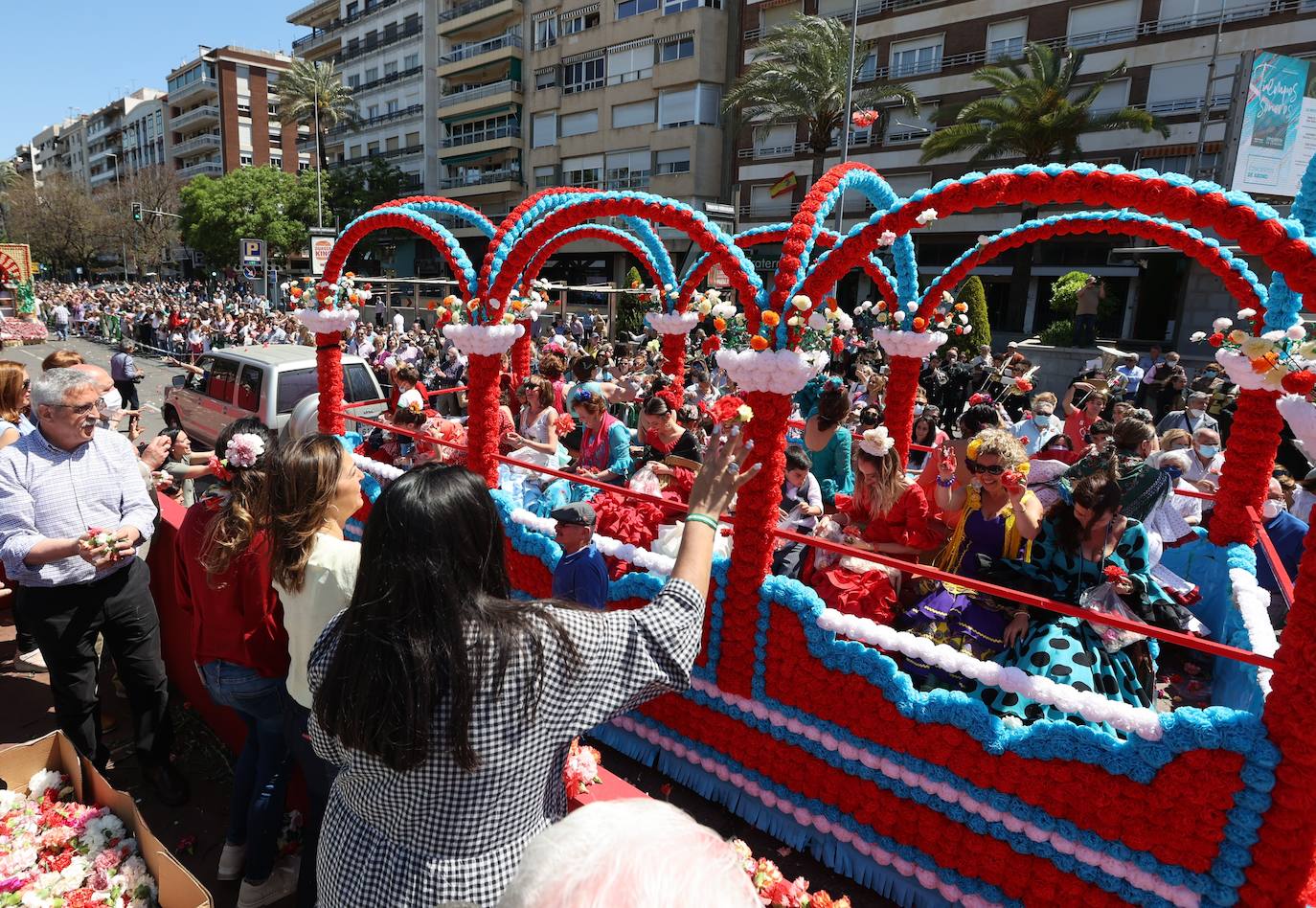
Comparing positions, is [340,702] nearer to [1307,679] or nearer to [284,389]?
[1307,679]

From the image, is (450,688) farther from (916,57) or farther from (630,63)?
(630,63)

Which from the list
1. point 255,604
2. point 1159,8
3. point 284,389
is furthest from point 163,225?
point 255,604

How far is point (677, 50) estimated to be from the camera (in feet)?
106

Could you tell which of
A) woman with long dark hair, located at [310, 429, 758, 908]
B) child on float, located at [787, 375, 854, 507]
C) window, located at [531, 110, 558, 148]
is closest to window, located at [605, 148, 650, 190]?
window, located at [531, 110, 558, 148]

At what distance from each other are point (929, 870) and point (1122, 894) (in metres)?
0.76

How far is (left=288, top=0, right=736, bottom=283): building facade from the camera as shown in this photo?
1278 inches

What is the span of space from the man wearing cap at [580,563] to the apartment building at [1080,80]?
18.5 meters

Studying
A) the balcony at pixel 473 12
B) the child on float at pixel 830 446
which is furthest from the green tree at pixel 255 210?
the child on float at pixel 830 446

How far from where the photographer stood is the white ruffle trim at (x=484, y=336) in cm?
564

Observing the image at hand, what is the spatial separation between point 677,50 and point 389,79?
22.4 meters

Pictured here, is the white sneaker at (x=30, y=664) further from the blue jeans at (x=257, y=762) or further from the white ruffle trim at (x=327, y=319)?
the white ruffle trim at (x=327, y=319)

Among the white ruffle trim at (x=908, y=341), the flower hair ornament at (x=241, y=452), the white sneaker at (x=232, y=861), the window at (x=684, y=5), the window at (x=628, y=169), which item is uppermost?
the window at (x=684, y=5)

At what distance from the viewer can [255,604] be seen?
2.91 meters

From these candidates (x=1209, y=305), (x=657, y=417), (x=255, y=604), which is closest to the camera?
(x=255, y=604)
